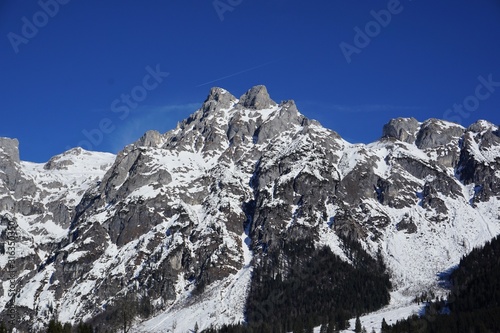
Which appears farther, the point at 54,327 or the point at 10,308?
the point at 54,327

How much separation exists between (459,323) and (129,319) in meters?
103

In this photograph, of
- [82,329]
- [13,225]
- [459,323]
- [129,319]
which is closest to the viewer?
[13,225]

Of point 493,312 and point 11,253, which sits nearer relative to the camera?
point 11,253

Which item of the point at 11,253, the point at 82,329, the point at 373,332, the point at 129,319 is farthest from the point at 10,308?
the point at 373,332

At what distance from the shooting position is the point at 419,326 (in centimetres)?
19250

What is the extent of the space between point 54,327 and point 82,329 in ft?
24.8

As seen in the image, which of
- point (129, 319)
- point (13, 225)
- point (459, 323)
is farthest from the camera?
point (459, 323)

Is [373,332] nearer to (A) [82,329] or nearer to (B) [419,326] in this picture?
(B) [419,326]

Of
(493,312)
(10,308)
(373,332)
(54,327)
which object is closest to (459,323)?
(493,312)

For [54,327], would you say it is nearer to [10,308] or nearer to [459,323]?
[10,308]

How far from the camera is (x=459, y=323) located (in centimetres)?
18500

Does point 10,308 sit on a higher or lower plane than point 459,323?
lower

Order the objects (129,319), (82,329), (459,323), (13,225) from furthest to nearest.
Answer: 1. (459,323)
2. (82,329)
3. (129,319)
4. (13,225)

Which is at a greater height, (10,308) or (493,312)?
(493,312)
